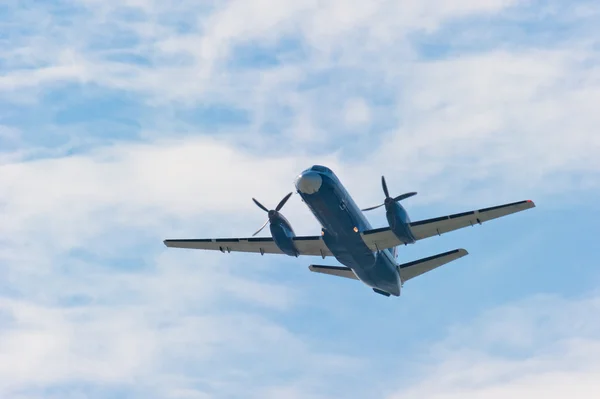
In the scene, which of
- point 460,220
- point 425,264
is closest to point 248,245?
point 425,264

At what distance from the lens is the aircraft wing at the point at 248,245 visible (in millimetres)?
55281

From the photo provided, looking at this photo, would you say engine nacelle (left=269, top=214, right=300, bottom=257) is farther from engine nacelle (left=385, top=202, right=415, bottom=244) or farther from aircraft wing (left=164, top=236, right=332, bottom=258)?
engine nacelle (left=385, top=202, right=415, bottom=244)

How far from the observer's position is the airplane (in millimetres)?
50281

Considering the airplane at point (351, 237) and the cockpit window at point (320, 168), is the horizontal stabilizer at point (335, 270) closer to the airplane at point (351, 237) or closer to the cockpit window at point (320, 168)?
the airplane at point (351, 237)

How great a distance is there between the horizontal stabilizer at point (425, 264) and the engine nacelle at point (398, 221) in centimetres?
438

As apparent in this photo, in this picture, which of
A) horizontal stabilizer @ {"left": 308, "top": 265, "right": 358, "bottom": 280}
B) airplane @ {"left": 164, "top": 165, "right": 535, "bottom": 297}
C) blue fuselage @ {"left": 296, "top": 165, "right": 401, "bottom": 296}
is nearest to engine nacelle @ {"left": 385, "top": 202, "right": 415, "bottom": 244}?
airplane @ {"left": 164, "top": 165, "right": 535, "bottom": 297}

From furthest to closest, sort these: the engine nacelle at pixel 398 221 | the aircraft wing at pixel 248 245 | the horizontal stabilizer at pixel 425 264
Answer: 1. the aircraft wing at pixel 248 245
2. the horizontal stabilizer at pixel 425 264
3. the engine nacelle at pixel 398 221

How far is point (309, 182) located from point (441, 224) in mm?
8272

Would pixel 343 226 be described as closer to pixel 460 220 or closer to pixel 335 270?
pixel 460 220

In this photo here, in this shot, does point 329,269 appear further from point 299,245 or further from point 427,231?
point 427,231

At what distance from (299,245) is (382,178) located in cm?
712

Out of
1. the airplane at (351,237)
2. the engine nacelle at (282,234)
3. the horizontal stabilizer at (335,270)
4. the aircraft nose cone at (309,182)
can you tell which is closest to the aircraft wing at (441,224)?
the airplane at (351,237)

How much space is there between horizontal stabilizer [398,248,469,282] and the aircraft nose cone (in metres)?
10.5

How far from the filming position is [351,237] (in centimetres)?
5222
